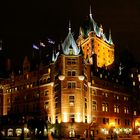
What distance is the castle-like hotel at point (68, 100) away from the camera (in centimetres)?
8375

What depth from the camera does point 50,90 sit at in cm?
9094

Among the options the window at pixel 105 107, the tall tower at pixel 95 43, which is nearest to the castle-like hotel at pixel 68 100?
the window at pixel 105 107

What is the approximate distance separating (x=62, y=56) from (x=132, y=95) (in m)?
33.1

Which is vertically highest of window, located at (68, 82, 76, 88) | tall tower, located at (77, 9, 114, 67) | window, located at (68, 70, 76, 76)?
tall tower, located at (77, 9, 114, 67)

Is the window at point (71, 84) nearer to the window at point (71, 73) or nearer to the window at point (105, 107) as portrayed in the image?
the window at point (71, 73)

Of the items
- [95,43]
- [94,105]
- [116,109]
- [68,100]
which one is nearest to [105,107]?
[94,105]

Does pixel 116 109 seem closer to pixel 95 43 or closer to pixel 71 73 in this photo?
pixel 71 73

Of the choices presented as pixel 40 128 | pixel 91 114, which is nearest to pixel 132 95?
pixel 91 114

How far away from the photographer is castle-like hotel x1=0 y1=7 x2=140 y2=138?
83750 millimetres

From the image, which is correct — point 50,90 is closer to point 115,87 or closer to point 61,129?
point 61,129

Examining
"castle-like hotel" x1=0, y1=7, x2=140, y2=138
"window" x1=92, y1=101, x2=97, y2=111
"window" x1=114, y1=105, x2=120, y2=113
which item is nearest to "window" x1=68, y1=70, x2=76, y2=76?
"castle-like hotel" x1=0, y1=7, x2=140, y2=138

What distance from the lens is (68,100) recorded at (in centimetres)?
8388

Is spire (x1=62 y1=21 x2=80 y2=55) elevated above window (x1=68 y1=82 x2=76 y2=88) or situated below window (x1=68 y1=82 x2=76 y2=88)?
above

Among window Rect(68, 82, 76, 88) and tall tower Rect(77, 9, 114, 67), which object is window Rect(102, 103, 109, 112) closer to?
window Rect(68, 82, 76, 88)
